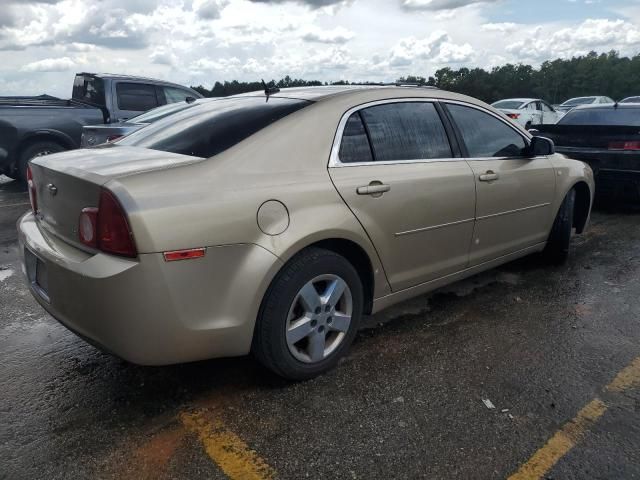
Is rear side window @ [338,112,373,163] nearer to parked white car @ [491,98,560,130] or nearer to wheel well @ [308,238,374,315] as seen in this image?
wheel well @ [308,238,374,315]

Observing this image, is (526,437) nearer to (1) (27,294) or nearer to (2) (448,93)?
(2) (448,93)

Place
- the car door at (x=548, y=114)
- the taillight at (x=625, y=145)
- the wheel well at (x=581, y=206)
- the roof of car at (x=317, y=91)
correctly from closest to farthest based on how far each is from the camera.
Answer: the roof of car at (x=317, y=91)
the wheel well at (x=581, y=206)
the taillight at (x=625, y=145)
the car door at (x=548, y=114)

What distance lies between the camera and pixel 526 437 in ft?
7.97

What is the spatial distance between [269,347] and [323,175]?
0.92 metres

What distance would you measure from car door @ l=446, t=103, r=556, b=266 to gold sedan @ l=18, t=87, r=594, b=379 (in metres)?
0.02

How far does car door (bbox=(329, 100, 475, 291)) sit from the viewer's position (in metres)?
2.95

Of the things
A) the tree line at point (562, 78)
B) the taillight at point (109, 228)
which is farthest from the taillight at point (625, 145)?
the tree line at point (562, 78)

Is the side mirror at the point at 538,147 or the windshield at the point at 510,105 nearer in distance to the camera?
the side mirror at the point at 538,147

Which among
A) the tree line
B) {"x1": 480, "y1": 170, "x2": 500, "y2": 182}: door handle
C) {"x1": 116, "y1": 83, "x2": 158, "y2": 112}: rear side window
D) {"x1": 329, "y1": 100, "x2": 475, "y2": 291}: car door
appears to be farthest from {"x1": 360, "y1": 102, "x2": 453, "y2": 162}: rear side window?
the tree line

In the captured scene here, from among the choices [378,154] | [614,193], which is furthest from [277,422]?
[614,193]

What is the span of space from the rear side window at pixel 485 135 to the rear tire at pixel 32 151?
739 centimetres

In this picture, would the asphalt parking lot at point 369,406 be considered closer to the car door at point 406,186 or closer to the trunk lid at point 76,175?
the car door at point 406,186

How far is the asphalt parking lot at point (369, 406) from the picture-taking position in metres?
2.26

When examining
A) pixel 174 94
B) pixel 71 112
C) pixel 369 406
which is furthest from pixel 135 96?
pixel 369 406
